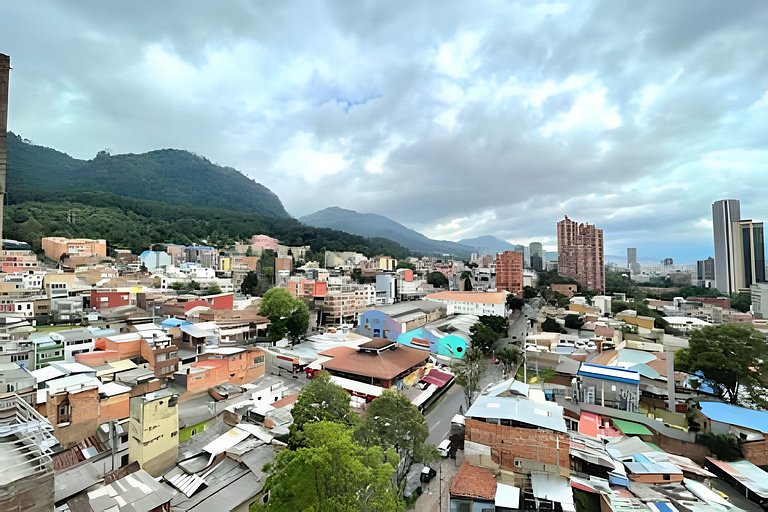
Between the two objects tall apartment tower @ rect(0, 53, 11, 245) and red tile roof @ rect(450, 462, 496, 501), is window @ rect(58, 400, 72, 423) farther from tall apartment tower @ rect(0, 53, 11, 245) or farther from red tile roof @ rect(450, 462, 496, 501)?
red tile roof @ rect(450, 462, 496, 501)

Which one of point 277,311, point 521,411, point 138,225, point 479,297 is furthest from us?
point 138,225

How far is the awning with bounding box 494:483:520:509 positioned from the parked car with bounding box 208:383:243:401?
845cm

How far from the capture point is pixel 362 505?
5.04 meters

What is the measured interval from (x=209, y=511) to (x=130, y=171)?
4098 inches

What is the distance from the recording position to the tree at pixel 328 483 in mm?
4707

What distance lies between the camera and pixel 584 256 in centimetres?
5003

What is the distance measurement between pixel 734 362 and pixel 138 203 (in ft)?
228

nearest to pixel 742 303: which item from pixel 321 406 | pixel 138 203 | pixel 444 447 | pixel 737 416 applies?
pixel 737 416

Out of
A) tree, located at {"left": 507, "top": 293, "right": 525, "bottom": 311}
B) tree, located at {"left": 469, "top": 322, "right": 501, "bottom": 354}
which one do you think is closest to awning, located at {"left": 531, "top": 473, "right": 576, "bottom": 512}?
tree, located at {"left": 469, "top": 322, "right": 501, "bottom": 354}

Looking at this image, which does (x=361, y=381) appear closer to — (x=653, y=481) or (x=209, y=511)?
(x=209, y=511)

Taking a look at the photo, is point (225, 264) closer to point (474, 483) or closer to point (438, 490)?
point (438, 490)

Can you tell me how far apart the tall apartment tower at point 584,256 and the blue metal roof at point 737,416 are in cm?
3929

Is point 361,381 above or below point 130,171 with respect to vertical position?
below

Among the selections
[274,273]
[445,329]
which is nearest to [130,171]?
[274,273]
